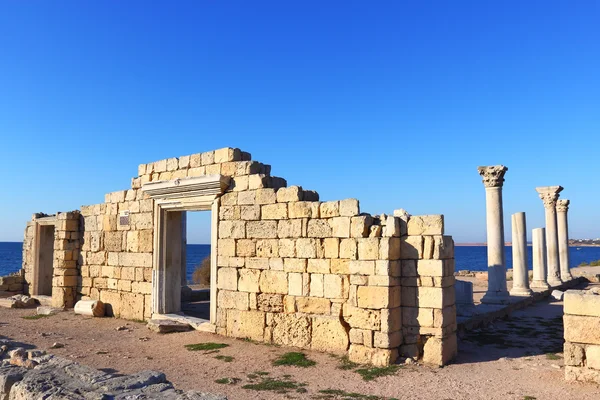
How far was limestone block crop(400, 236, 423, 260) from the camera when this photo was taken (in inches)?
290

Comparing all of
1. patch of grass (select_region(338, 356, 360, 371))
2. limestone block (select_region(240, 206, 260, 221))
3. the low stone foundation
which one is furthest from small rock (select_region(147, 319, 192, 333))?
the low stone foundation

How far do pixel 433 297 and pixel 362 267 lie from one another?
1.13 meters

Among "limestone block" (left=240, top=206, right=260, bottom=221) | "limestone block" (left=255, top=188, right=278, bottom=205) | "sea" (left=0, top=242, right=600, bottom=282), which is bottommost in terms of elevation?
"sea" (left=0, top=242, right=600, bottom=282)

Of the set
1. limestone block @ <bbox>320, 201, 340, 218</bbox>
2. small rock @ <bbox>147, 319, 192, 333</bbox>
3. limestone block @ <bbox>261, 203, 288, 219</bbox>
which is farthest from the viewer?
small rock @ <bbox>147, 319, 192, 333</bbox>

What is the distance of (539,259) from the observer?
16.8 metres

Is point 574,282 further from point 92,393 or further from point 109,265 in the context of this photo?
point 92,393

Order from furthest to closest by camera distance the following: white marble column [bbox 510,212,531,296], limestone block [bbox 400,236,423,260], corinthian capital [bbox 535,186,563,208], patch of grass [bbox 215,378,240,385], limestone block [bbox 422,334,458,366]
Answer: corinthian capital [bbox 535,186,563,208] → white marble column [bbox 510,212,531,296] → limestone block [bbox 400,236,423,260] → limestone block [bbox 422,334,458,366] → patch of grass [bbox 215,378,240,385]

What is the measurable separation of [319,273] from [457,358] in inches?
99.0

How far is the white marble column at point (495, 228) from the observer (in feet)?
39.5

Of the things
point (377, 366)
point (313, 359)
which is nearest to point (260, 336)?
point (313, 359)

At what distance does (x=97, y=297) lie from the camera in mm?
12461

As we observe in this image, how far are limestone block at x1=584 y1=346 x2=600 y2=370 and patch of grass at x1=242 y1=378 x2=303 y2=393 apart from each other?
142 inches

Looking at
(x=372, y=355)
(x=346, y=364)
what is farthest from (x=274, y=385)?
(x=372, y=355)

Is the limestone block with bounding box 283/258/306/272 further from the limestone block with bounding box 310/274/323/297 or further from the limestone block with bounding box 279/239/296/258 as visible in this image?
the limestone block with bounding box 310/274/323/297
